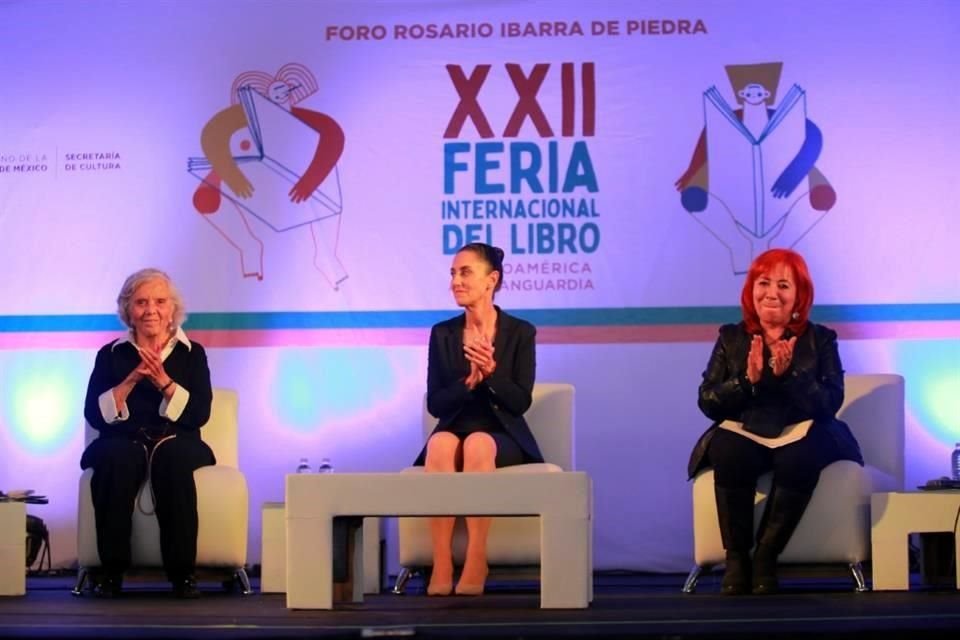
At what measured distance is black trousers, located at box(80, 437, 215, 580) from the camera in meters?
5.36

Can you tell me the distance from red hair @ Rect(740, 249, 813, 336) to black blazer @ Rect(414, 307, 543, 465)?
758 mm

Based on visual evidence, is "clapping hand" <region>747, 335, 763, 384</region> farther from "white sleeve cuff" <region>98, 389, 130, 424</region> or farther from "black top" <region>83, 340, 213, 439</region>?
"white sleeve cuff" <region>98, 389, 130, 424</region>

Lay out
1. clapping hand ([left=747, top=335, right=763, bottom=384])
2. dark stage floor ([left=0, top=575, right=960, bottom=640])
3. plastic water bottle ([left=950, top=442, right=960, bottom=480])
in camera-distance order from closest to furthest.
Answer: dark stage floor ([left=0, top=575, right=960, bottom=640]), clapping hand ([left=747, top=335, right=763, bottom=384]), plastic water bottle ([left=950, top=442, right=960, bottom=480])

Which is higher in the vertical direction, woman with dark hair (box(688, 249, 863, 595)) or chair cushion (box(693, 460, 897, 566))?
woman with dark hair (box(688, 249, 863, 595))

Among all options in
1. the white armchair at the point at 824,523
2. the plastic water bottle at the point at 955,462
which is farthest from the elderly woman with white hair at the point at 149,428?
the plastic water bottle at the point at 955,462

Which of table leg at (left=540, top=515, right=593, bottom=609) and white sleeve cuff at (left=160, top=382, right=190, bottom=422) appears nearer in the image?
table leg at (left=540, top=515, right=593, bottom=609)

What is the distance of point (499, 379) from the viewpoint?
548cm

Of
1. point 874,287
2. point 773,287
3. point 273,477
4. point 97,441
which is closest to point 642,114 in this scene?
point 874,287

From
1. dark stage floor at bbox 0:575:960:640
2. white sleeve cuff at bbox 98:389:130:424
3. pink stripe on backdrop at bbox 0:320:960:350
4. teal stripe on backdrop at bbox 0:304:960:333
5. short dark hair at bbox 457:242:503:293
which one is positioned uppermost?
short dark hair at bbox 457:242:503:293

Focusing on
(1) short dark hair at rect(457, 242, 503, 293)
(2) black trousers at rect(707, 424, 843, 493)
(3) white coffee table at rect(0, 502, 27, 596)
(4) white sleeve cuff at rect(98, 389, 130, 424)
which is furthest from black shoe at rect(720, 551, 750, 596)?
(3) white coffee table at rect(0, 502, 27, 596)

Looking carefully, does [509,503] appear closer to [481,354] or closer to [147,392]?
[481,354]

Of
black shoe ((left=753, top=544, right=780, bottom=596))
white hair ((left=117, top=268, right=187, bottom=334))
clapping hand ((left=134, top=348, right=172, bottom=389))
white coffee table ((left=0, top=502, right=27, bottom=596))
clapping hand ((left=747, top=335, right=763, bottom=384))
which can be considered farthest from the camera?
white hair ((left=117, top=268, right=187, bottom=334))

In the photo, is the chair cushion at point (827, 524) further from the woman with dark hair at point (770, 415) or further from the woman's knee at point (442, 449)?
the woman's knee at point (442, 449)

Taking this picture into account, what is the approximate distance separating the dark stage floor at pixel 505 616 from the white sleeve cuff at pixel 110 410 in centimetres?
61
